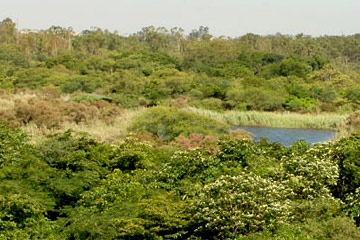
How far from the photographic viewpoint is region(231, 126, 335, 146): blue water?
27.4 m

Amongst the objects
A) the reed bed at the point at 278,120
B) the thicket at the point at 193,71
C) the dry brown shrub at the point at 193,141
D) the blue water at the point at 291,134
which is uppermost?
the thicket at the point at 193,71

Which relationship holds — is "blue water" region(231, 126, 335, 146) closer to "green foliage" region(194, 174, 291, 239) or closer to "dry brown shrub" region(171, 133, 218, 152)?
"dry brown shrub" region(171, 133, 218, 152)

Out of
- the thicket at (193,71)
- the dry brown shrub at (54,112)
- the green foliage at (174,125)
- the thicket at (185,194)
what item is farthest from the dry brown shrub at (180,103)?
the thicket at (185,194)

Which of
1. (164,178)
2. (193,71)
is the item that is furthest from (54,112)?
(193,71)

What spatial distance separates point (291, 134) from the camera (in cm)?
2911

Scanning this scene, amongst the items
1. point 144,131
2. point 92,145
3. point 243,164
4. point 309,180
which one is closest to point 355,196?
point 309,180

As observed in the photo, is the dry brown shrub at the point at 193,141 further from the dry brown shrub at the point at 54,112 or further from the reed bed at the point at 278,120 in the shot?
the reed bed at the point at 278,120

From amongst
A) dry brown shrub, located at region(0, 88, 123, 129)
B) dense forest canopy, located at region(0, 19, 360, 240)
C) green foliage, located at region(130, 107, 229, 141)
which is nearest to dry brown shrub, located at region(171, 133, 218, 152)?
dense forest canopy, located at region(0, 19, 360, 240)

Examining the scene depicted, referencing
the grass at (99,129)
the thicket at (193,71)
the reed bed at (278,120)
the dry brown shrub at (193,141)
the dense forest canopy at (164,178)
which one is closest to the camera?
the dense forest canopy at (164,178)

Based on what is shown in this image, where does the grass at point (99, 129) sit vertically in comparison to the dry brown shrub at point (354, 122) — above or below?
below

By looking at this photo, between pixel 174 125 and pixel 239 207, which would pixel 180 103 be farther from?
pixel 239 207

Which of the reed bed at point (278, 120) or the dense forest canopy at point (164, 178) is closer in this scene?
the dense forest canopy at point (164, 178)

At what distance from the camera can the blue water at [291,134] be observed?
27439 millimetres

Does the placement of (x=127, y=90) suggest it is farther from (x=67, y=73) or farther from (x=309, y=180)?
(x=309, y=180)
